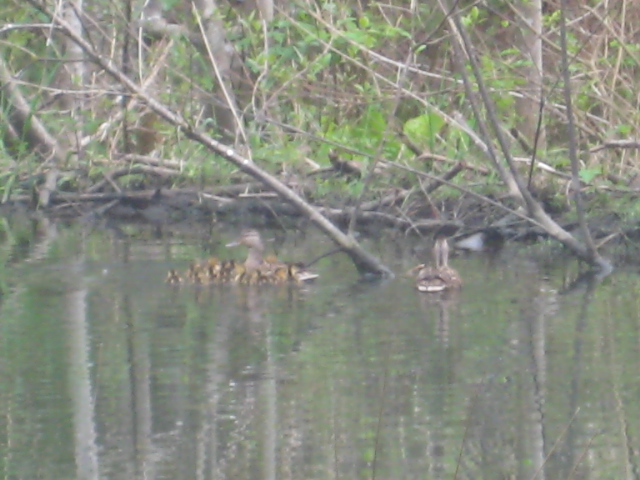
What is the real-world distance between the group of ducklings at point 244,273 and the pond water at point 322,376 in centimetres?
17

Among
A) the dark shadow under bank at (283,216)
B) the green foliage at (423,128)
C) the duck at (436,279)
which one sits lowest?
the dark shadow under bank at (283,216)

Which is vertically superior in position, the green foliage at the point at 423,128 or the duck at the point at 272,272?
the green foliage at the point at 423,128

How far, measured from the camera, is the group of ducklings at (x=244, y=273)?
1036 centimetres

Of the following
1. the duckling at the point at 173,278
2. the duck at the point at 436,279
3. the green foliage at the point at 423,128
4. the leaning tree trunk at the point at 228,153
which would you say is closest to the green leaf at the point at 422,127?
the green foliage at the point at 423,128

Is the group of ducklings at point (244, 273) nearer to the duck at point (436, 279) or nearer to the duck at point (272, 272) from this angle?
the duck at point (272, 272)

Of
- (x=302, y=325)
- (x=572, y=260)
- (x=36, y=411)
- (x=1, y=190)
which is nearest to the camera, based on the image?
(x=36, y=411)

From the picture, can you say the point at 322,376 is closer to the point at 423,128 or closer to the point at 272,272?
the point at 272,272

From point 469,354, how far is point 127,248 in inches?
231

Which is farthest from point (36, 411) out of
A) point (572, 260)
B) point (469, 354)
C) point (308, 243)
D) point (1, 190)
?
point (1, 190)

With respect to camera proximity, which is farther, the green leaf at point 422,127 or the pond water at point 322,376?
the green leaf at point 422,127

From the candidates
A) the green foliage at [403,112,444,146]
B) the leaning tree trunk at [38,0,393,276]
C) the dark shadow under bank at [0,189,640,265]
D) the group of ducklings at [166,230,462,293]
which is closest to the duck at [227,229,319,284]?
the group of ducklings at [166,230,462,293]

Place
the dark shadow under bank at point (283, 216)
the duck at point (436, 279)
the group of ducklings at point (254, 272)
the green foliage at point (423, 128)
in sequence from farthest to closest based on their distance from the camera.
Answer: the green foliage at point (423, 128) → the dark shadow under bank at point (283, 216) → the group of ducklings at point (254, 272) → the duck at point (436, 279)

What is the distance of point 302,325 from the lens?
8.57 metres

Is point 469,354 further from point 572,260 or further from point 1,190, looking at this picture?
point 1,190
